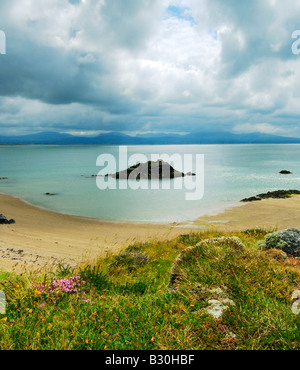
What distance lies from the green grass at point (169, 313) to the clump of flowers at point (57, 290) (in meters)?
0.02

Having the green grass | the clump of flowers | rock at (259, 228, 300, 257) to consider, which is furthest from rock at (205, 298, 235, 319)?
rock at (259, 228, 300, 257)

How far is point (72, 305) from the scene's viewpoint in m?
4.98

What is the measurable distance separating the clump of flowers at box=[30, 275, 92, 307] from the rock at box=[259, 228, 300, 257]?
684cm

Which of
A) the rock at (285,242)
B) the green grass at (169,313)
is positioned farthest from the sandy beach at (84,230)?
the rock at (285,242)

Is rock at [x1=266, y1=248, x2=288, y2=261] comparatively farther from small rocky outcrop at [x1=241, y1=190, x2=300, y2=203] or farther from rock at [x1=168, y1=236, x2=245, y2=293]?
small rocky outcrop at [x1=241, y1=190, x2=300, y2=203]

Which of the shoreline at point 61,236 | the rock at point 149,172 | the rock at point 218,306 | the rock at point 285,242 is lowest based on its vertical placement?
the shoreline at point 61,236

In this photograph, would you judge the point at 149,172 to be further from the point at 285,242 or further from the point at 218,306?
the point at 218,306

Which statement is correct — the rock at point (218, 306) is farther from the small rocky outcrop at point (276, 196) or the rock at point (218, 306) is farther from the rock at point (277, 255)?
the small rocky outcrop at point (276, 196)

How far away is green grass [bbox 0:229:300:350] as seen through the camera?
3883mm

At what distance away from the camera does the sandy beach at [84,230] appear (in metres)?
13.1

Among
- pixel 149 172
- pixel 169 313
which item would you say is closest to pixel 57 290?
pixel 169 313

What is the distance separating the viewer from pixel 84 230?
20031 millimetres
